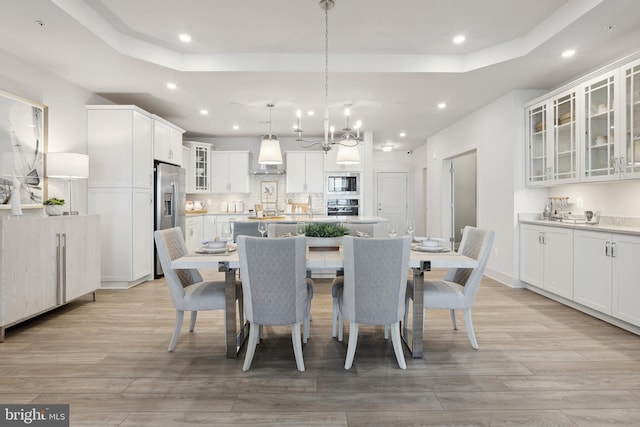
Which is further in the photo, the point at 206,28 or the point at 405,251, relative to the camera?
the point at 206,28

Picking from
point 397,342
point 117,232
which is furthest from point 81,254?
point 397,342

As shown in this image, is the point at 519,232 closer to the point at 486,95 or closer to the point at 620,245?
the point at 620,245

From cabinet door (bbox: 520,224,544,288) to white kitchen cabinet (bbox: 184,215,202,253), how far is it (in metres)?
5.23

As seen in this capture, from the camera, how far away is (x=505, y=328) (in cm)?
316

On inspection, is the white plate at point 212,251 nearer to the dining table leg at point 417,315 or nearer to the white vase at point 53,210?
the dining table leg at point 417,315

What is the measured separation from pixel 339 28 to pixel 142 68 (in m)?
2.21

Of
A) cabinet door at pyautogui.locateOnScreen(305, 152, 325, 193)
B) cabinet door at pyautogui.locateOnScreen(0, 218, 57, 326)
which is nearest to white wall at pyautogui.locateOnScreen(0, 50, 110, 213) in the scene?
cabinet door at pyautogui.locateOnScreen(0, 218, 57, 326)

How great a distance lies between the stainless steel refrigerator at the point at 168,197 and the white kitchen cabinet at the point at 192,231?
0.57m

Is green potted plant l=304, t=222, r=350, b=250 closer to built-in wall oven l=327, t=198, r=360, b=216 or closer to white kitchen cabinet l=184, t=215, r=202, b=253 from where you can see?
white kitchen cabinet l=184, t=215, r=202, b=253

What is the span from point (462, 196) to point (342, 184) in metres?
2.78

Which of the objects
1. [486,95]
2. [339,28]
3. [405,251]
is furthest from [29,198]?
[486,95]

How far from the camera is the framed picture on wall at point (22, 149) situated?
11.2 feet

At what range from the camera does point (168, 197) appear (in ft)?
17.8

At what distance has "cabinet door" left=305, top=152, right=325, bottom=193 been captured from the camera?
7.52 meters
